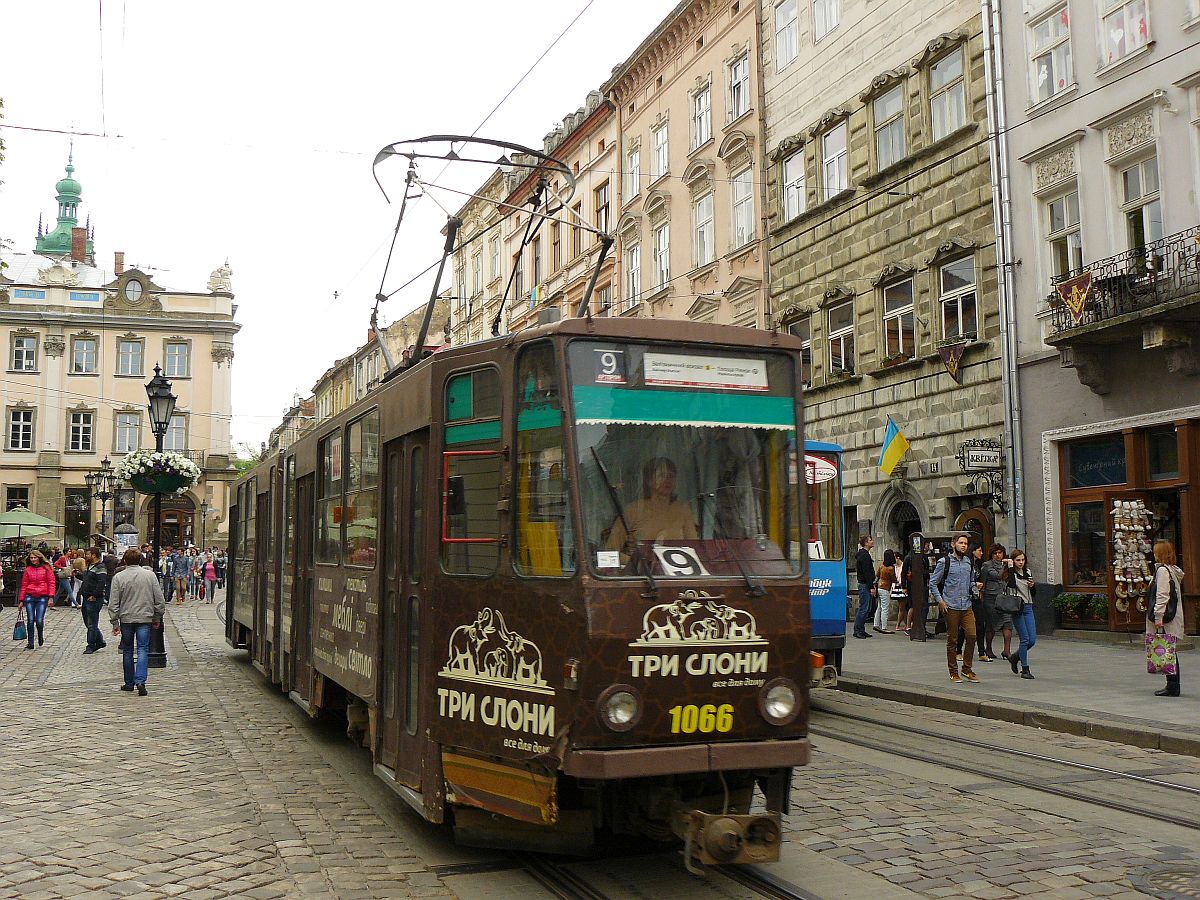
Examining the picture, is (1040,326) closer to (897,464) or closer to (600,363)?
(897,464)

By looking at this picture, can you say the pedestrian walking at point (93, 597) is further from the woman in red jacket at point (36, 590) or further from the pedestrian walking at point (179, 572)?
the pedestrian walking at point (179, 572)

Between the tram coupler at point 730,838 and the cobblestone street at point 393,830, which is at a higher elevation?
the tram coupler at point 730,838

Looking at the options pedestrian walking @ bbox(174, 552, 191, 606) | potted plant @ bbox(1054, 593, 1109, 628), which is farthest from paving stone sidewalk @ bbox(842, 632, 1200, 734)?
pedestrian walking @ bbox(174, 552, 191, 606)

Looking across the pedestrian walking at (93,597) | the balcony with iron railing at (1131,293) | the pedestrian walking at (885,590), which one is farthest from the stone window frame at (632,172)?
the pedestrian walking at (93,597)

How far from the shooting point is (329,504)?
994cm

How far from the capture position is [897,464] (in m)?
23.3

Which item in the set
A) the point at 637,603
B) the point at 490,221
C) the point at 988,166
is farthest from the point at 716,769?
the point at 490,221

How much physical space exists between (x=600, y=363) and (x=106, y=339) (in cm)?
6765

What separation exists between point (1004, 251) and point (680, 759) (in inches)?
677

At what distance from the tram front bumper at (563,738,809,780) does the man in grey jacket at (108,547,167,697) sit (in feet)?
32.5

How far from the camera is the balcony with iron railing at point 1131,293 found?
16.7m

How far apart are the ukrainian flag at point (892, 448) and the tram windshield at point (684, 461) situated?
17.0 m

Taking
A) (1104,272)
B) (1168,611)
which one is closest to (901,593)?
(1104,272)

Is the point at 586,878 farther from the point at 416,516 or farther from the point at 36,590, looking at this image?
the point at 36,590
